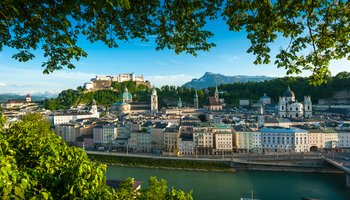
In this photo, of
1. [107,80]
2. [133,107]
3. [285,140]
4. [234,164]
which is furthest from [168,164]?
[107,80]

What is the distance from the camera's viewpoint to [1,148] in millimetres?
1768

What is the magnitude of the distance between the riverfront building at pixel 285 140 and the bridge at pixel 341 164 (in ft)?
8.51

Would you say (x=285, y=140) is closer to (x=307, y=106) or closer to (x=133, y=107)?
(x=307, y=106)

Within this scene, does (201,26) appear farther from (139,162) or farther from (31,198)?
(139,162)

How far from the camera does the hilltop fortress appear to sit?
170 feet

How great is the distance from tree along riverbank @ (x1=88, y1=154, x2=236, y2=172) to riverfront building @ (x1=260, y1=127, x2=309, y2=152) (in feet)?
14.8

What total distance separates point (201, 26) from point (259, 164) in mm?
14161

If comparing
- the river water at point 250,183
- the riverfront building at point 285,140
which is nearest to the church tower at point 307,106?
the riverfront building at point 285,140

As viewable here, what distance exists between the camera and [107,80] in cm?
5494

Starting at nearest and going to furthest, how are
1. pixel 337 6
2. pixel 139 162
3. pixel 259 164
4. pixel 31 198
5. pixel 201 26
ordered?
1. pixel 31 198
2. pixel 337 6
3. pixel 201 26
4. pixel 259 164
5. pixel 139 162

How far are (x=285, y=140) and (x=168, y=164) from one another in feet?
27.4

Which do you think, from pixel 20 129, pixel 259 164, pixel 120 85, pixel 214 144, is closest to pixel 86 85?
pixel 120 85

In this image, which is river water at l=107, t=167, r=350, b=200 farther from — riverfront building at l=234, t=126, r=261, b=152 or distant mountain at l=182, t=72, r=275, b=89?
distant mountain at l=182, t=72, r=275, b=89

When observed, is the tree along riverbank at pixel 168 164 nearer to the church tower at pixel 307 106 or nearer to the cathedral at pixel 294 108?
the cathedral at pixel 294 108
